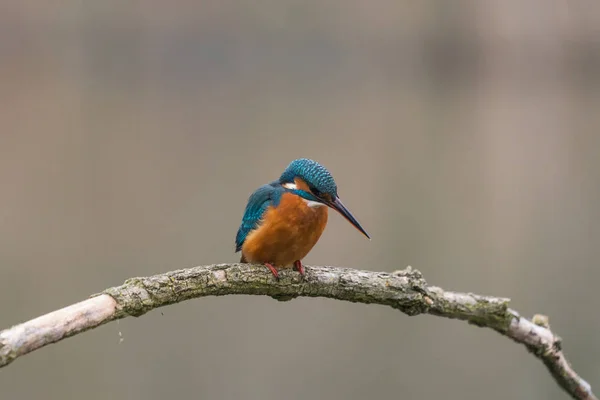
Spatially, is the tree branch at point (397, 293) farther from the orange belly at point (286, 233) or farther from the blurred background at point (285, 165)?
the blurred background at point (285, 165)

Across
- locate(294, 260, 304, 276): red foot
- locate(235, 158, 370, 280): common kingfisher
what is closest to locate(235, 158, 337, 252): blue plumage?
locate(235, 158, 370, 280): common kingfisher

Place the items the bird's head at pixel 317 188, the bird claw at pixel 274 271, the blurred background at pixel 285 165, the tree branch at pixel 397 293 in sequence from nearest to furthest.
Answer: the tree branch at pixel 397 293, the bird claw at pixel 274 271, the bird's head at pixel 317 188, the blurred background at pixel 285 165

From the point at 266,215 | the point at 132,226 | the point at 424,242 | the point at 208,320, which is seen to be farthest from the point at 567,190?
the point at 266,215

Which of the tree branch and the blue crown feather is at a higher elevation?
the blue crown feather

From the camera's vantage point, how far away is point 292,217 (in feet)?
5.74

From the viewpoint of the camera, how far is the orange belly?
1.72 meters

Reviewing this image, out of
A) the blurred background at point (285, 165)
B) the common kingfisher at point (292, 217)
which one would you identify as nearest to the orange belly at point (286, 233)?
the common kingfisher at point (292, 217)

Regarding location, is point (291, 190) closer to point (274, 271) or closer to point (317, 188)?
point (317, 188)

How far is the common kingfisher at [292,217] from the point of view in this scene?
1726mm

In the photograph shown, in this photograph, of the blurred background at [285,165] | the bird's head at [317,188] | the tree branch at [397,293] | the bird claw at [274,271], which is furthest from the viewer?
the blurred background at [285,165]

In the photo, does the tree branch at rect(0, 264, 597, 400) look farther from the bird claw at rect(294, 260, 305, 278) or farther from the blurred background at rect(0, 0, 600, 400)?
the blurred background at rect(0, 0, 600, 400)

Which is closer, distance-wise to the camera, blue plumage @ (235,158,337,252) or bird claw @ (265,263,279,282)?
bird claw @ (265,263,279,282)

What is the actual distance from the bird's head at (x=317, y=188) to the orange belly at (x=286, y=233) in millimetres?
24

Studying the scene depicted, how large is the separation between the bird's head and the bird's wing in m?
0.06
